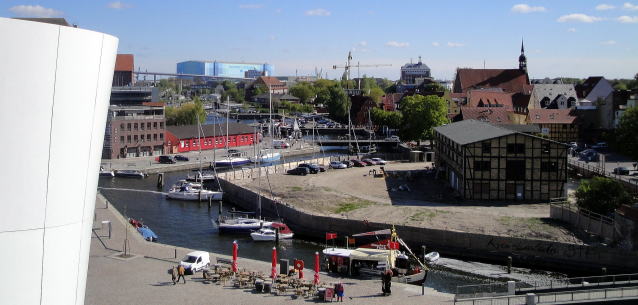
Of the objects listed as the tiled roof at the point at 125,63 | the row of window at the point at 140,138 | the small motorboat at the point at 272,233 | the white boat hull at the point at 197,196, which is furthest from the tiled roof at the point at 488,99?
A: the tiled roof at the point at 125,63

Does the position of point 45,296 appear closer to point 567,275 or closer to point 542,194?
point 567,275

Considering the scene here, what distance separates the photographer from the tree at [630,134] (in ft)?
147

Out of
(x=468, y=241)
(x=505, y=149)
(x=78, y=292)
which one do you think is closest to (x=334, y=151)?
(x=505, y=149)

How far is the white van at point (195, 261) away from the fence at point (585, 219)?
17.3m

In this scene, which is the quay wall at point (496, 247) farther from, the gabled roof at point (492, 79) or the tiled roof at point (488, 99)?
the gabled roof at point (492, 79)

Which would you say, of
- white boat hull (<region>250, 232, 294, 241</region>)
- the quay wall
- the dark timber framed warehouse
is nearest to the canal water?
white boat hull (<region>250, 232, 294, 241</region>)

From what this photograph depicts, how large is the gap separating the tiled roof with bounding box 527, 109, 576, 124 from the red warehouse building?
30074 millimetres

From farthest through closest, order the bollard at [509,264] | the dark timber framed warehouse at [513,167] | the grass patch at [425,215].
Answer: the dark timber framed warehouse at [513,167] < the grass patch at [425,215] < the bollard at [509,264]

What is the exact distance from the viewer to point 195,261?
24.9 meters

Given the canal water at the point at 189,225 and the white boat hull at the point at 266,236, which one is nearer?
the canal water at the point at 189,225

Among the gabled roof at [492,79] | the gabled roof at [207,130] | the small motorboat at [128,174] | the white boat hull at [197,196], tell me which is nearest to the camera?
the white boat hull at [197,196]

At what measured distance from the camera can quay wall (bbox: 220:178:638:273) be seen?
28.9 metres

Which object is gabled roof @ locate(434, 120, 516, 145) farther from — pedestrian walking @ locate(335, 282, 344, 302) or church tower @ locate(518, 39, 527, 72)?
church tower @ locate(518, 39, 527, 72)

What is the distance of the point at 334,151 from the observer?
82562 millimetres
